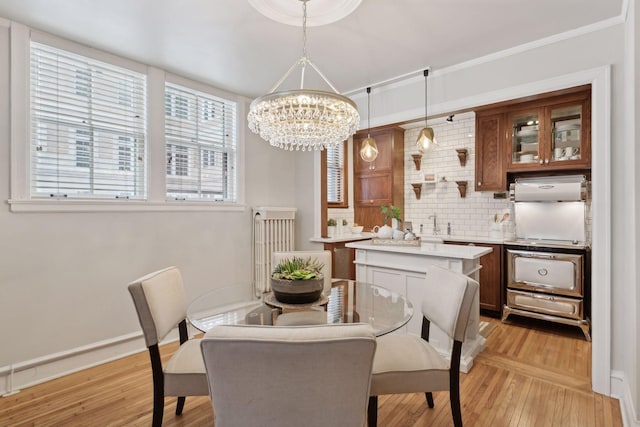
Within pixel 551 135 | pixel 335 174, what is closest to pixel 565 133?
pixel 551 135

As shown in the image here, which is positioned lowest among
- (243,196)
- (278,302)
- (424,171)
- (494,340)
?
(494,340)

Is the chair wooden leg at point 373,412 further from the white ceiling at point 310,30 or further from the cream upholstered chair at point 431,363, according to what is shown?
the white ceiling at point 310,30

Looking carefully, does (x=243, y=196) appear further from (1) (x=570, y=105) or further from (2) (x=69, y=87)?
(1) (x=570, y=105)

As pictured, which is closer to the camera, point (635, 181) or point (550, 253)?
point (635, 181)

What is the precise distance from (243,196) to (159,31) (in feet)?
5.76

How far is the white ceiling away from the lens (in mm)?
2072

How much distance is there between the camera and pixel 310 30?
2.33 m

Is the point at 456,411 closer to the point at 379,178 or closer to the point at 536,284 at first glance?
the point at 536,284

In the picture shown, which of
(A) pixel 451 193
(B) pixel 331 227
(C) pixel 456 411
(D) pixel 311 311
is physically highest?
(A) pixel 451 193

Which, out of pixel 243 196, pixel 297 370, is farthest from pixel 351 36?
pixel 297 370

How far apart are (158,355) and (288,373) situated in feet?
3.31

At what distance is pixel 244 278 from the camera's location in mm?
3713

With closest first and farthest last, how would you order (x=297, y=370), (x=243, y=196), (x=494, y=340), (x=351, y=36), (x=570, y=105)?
1. (x=297, y=370)
2. (x=351, y=36)
3. (x=494, y=340)
4. (x=570, y=105)
5. (x=243, y=196)

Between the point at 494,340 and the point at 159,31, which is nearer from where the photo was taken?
the point at 159,31
